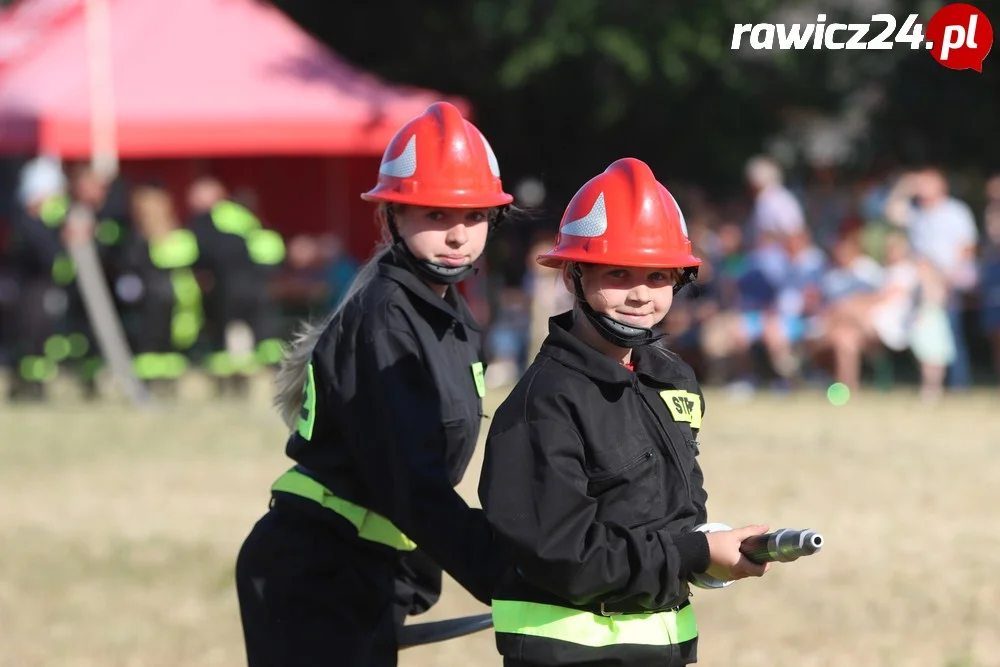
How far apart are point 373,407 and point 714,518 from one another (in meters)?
5.00

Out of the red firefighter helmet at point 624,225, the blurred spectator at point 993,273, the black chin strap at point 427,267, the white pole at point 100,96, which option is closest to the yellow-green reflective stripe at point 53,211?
the white pole at point 100,96

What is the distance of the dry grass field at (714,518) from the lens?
6316 mm

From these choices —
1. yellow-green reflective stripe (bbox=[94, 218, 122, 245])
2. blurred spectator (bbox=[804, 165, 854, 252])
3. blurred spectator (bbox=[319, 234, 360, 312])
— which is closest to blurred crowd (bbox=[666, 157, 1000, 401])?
blurred spectator (bbox=[804, 165, 854, 252])

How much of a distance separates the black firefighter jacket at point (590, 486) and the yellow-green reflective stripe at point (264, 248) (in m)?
12.3

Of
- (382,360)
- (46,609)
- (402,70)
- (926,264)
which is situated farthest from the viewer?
(402,70)

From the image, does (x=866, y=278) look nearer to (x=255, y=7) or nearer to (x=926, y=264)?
(x=926, y=264)

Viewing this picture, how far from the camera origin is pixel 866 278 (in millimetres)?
14320

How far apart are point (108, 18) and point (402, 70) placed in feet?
14.2

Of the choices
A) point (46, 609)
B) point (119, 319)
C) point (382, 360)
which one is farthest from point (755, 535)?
point (119, 319)

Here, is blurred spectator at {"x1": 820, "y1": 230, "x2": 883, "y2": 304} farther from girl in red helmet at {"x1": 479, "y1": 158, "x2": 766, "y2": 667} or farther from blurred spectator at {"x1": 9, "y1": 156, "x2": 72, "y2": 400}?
girl in red helmet at {"x1": 479, "y1": 158, "x2": 766, "y2": 667}

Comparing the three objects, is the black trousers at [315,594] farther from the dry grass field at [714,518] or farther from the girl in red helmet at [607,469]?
A: the dry grass field at [714,518]

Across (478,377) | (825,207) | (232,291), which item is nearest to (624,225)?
(478,377)

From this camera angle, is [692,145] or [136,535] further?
[692,145]

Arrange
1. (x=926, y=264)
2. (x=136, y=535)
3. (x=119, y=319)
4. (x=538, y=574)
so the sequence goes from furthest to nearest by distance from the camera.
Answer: (x=119, y=319) < (x=926, y=264) < (x=136, y=535) < (x=538, y=574)
